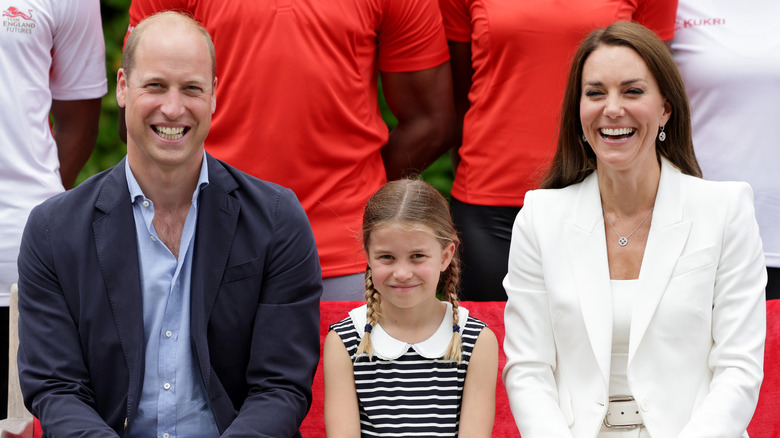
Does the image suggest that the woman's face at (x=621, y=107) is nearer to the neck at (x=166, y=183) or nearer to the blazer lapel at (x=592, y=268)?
the blazer lapel at (x=592, y=268)

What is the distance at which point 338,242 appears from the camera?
4.22 meters

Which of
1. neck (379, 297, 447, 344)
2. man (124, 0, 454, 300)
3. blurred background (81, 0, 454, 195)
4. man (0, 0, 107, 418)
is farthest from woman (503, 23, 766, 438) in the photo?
blurred background (81, 0, 454, 195)

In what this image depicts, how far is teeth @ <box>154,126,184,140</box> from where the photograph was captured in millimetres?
3434

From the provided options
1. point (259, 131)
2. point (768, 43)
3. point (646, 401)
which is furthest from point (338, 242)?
point (768, 43)

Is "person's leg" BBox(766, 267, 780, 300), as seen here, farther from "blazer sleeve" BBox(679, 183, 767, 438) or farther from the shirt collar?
the shirt collar

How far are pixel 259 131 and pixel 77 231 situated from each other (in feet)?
3.15

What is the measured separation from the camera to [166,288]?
11.2ft

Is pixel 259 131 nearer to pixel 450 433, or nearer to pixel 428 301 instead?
pixel 428 301

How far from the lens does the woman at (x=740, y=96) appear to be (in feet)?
13.8

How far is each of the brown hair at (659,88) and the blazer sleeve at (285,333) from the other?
2.86 feet

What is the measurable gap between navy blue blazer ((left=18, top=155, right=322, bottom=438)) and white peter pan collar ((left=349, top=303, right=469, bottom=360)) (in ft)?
0.63

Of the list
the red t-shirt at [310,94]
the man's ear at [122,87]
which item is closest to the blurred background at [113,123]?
the red t-shirt at [310,94]

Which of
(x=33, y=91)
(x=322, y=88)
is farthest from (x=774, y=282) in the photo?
(x=33, y=91)

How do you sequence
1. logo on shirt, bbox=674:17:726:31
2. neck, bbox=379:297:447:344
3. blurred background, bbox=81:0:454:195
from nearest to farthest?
neck, bbox=379:297:447:344 → logo on shirt, bbox=674:17:726:31 → blurred background, bbox=81:0:454:195
